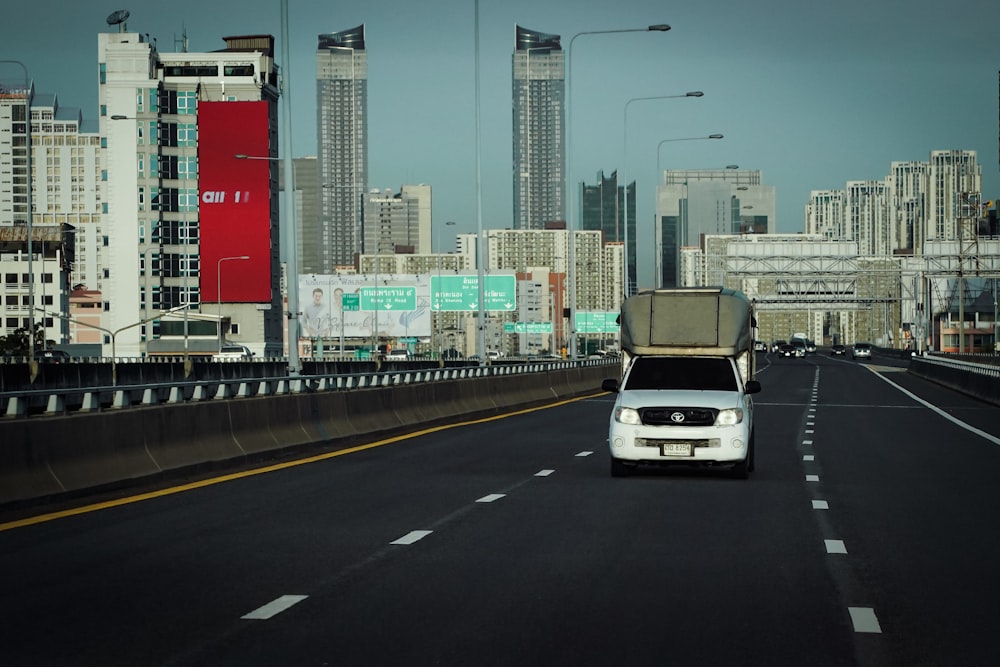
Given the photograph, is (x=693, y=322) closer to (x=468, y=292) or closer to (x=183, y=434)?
(x=183, y=434)

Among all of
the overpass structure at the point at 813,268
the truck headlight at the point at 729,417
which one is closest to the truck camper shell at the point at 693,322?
the truck headlight at the point at 729,417

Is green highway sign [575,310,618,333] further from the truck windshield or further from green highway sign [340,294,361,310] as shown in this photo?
the truck windshield

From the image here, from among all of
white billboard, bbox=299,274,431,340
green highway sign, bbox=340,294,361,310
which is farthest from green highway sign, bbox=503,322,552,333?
green highway sign, bbox=340,294,361,310

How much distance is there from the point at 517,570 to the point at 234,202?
148 meters

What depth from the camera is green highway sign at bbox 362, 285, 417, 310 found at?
116 m

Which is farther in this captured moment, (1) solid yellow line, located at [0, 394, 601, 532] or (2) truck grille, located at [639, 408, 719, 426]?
(2) truck grille, located at [639, 408, 719, 426]

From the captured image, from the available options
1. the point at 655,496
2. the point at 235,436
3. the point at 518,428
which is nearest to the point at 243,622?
the point at 655,496

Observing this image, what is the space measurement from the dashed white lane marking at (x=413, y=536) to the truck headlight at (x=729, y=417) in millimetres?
6435

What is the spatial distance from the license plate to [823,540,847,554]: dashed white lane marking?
5970 mm

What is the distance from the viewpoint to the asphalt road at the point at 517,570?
808 centimetres

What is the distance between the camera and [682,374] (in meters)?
20.3

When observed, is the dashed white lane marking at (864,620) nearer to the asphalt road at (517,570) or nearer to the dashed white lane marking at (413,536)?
the asphalt road at (517,570)

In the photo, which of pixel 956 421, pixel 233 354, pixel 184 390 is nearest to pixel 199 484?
pixel 184 390

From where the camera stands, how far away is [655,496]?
56.4ft
